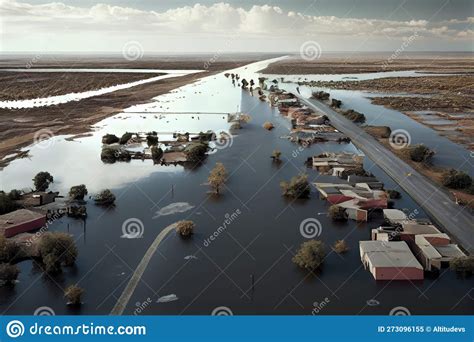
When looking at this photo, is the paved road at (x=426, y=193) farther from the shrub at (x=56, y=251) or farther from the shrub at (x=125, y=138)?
the shrub at (x=125, y=138)

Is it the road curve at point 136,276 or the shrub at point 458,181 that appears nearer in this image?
the road curve at point 136,276

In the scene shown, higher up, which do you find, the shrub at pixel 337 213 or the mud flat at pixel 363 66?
the shrub at pixel 337 213

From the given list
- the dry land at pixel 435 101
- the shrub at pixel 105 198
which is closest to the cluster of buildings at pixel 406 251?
the shrub at pixel 105 198

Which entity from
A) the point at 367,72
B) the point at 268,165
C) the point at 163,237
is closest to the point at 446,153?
the point at 268,165

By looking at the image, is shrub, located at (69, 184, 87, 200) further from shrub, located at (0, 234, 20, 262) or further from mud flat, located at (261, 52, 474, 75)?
mud flat, located at (261, 52, 474, 75)

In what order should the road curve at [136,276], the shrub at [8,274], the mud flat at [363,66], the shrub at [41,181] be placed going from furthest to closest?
the mud flat at [363,66] → the shrub at [41,181] → the shrub at [8,274] → the road curve at [136,276]

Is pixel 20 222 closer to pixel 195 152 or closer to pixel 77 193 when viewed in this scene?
pixel 77 193
